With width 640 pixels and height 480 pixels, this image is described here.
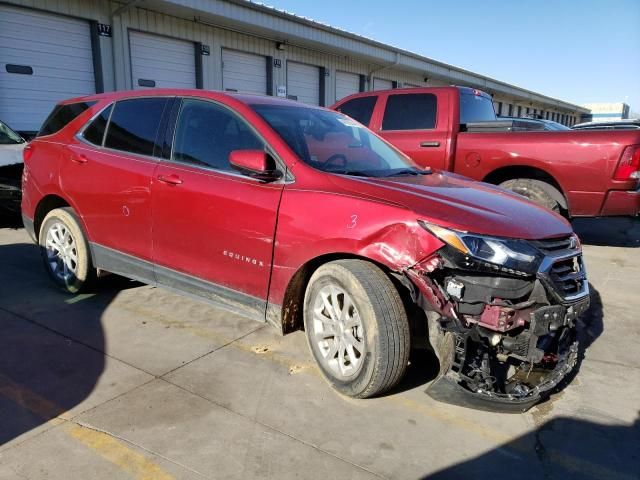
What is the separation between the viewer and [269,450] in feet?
8.18

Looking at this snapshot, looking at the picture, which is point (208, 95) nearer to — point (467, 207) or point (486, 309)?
point (467, 207)

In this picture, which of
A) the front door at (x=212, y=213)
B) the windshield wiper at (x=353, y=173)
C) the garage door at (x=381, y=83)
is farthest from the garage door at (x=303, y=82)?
the windshield wiper at (x=353, y=173)

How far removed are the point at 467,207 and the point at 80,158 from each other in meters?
3.26

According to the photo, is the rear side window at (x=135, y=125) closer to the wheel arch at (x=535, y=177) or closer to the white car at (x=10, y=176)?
the white car at (x=10, y=176)

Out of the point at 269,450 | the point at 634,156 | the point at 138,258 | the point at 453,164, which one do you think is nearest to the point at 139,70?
the point at 453,164

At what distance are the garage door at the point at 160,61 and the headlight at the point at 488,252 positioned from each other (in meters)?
11.7

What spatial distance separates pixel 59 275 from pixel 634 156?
243 inches

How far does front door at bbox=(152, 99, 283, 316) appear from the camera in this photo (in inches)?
127

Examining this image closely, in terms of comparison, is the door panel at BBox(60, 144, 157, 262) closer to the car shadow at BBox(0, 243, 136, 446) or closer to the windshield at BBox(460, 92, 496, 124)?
the car shadow at BBox(0, 243, 136, 446)

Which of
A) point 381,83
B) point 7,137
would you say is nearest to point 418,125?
point 7,137

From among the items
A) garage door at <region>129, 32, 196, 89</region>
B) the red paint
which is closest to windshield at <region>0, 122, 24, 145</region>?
the red paint

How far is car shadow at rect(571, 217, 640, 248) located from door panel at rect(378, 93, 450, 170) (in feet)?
9.21

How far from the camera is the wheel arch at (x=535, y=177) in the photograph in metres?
6.22

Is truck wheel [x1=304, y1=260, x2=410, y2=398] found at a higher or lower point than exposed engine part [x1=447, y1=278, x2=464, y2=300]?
lower
